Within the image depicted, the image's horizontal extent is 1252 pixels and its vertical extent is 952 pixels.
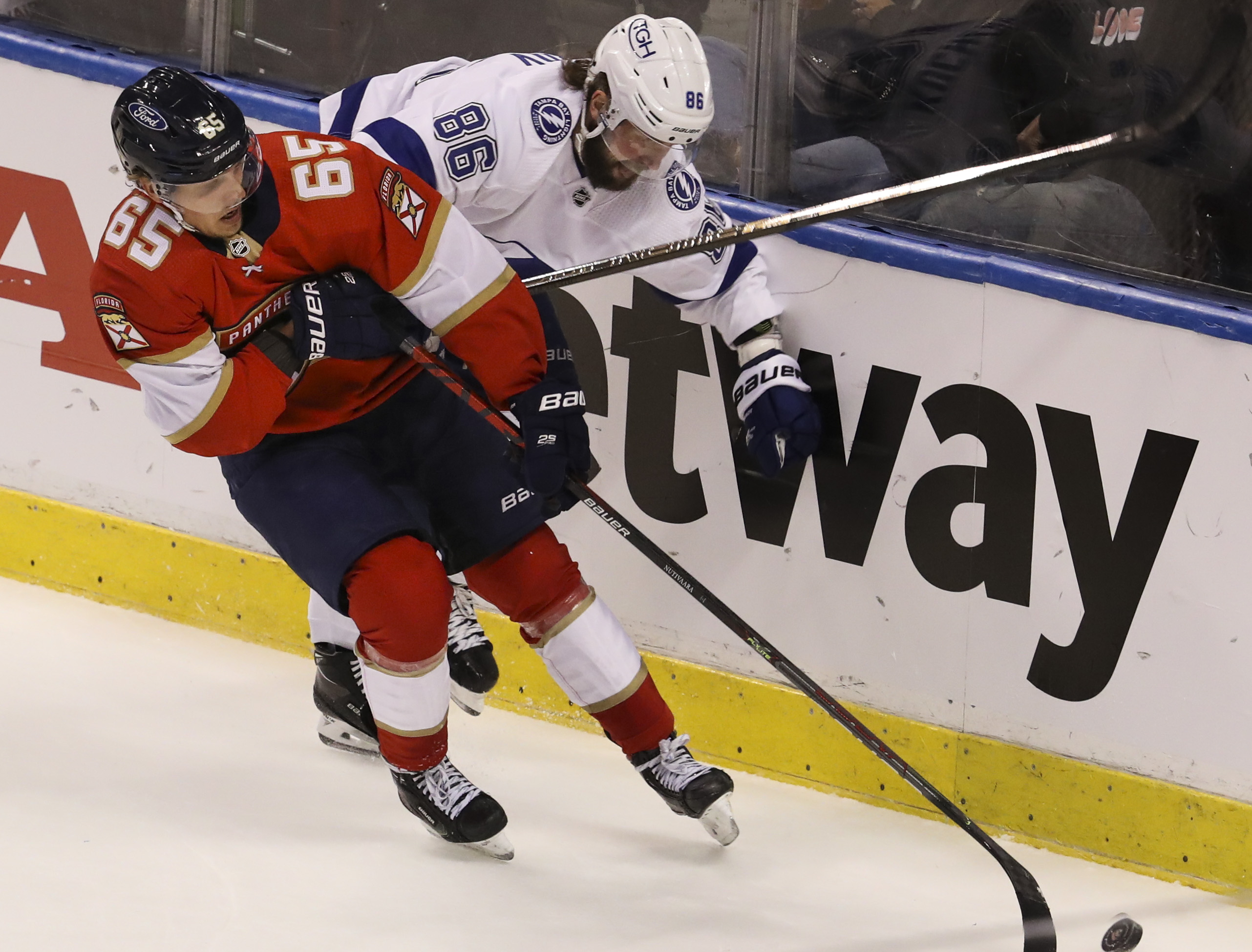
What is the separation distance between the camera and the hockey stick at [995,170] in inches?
97.0

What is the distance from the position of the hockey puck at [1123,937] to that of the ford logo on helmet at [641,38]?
1.59 meters

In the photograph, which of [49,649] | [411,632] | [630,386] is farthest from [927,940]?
[49,649]

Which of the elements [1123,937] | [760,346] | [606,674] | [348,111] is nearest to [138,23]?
[348,111]

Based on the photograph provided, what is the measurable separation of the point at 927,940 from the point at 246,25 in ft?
7.58

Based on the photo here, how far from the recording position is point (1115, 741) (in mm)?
2725

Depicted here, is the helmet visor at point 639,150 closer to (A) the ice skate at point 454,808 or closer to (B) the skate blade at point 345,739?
(A) the ice skate at point 454,808

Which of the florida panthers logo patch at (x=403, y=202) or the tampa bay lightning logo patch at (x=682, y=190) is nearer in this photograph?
the florida panthers logo patch at (x=403, y=202)

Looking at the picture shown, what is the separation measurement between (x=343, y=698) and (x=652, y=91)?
1.31m

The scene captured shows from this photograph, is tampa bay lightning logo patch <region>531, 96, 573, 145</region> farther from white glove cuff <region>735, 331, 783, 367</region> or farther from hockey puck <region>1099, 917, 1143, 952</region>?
hockey puck <region>1099, 917, 1143, 952</region>

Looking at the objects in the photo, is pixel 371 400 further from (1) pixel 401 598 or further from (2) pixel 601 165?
(2) pixel 601 165

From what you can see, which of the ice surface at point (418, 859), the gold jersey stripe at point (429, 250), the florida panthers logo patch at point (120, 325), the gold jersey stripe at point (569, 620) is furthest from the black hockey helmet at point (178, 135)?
the ice surface at point (418, 859)

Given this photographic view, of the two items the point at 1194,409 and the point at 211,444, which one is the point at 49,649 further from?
the point at 1194,409

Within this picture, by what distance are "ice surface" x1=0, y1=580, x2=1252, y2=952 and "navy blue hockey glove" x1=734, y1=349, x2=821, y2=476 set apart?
0.69 metres

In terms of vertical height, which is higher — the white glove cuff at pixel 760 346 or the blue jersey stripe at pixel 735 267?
the blue jersey stripe at pixel 735 267
